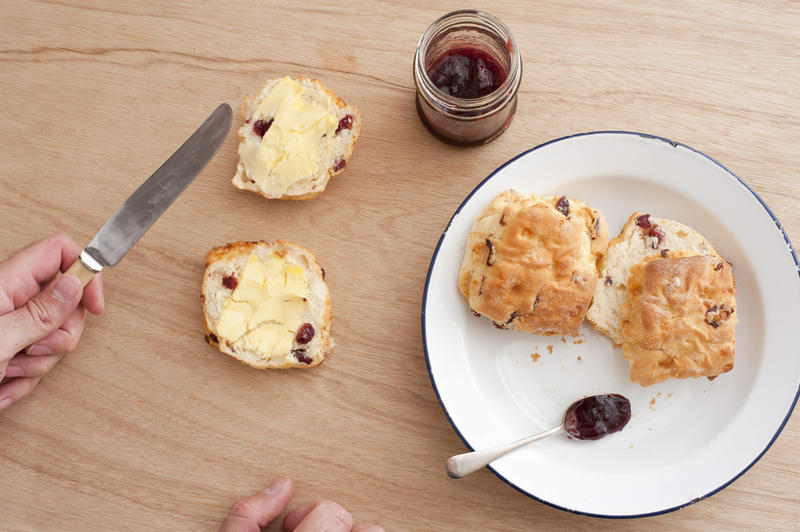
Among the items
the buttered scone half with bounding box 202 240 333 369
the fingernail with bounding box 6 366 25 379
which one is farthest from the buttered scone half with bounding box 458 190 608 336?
the fingernail with bounding box 6 366 25 379

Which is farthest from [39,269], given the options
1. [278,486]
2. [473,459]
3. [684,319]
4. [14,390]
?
[684,319]

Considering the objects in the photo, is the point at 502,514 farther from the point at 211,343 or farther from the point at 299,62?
the point at 299,62

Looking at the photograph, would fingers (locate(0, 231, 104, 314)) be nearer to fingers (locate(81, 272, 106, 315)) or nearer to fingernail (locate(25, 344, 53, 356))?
fingers (locate(81, 272, 106, 315))

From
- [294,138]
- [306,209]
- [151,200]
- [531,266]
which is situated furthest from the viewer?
[306,209]

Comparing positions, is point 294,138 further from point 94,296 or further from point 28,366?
point 28,366

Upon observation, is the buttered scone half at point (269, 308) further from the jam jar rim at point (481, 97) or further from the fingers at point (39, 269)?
the jam jar rim at point (481, 97)

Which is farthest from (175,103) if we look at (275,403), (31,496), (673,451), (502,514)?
(673,451)
